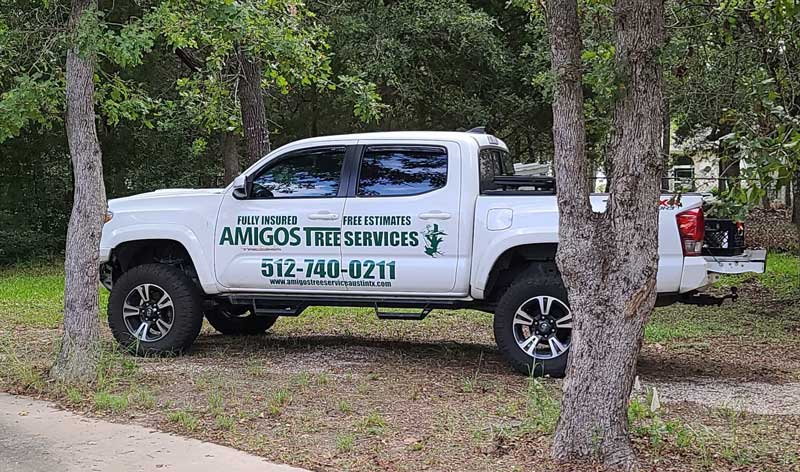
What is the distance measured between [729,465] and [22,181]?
1842 cm

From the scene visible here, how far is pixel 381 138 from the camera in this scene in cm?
846

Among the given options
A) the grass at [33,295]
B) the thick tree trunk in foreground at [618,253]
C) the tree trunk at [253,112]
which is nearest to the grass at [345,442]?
the thick tree trunk in foreground at [618,253]

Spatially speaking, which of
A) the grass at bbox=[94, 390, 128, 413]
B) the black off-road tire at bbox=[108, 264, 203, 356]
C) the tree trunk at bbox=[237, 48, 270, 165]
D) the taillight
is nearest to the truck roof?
the black off-road tire at bbox=[108, 264, 203, 356]

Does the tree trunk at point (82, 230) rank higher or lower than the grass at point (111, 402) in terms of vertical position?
higher

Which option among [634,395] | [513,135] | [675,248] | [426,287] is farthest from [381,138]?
[513,135]

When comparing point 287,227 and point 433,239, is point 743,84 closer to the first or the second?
point 433,239

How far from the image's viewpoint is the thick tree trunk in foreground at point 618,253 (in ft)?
16.5

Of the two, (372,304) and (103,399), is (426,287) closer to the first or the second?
(372,304)

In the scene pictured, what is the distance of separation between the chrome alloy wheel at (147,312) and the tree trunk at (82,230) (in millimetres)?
1082

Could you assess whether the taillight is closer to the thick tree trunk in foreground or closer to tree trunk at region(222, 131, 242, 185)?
the thick tree trunk in foreground

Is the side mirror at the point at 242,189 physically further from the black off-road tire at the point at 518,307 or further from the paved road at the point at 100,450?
the paved road at the point at 100,450

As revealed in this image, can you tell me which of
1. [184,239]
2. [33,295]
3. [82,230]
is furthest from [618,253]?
[33,295]

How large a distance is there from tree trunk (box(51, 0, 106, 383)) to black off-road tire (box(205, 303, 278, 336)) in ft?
7.57

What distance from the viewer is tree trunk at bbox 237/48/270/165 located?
509 inches
